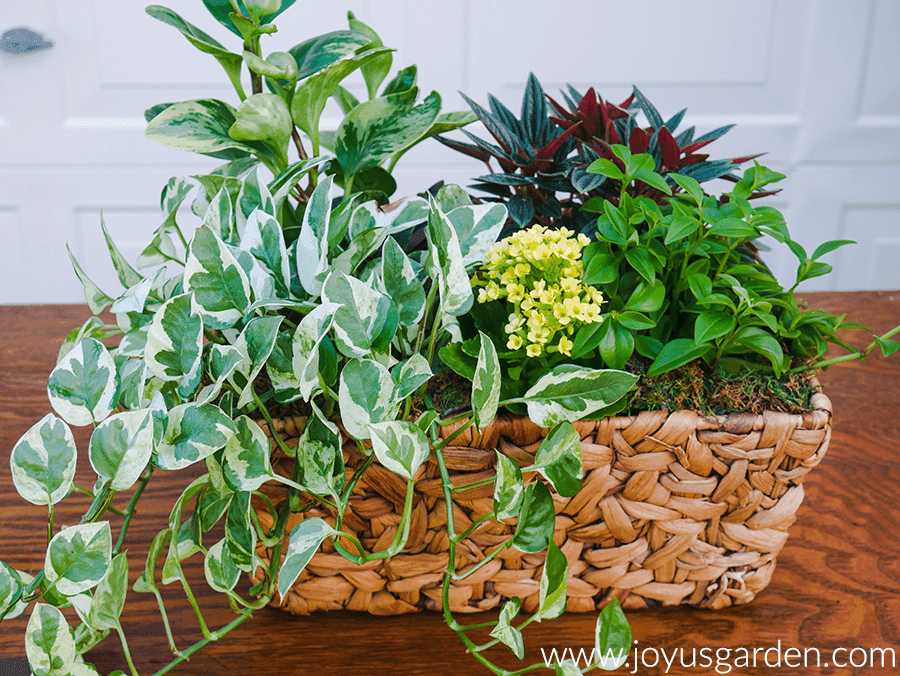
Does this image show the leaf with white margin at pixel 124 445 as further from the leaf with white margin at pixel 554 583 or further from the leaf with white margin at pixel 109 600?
the leaf with white margin at pixel 554 583

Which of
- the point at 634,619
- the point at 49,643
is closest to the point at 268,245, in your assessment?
the point at 49,643

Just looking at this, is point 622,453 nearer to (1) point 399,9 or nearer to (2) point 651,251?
(2) point 651,251

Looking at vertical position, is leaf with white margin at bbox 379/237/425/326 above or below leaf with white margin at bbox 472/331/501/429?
above

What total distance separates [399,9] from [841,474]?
1.62 metres

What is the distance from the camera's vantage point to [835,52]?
188cm

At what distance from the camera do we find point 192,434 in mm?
345

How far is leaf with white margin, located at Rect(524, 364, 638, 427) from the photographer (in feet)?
1.22

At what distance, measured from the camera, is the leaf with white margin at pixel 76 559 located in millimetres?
333

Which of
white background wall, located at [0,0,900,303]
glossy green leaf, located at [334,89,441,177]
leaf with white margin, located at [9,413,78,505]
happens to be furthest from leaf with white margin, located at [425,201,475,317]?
white background wall, located at [0,0,900,303]

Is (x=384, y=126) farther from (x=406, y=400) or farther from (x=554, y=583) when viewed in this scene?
(x=554, y=583)

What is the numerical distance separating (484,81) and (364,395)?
166 centimetres

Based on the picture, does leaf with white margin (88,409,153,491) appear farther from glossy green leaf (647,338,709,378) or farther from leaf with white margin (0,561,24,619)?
glossy green leaf (647,338,709,378)

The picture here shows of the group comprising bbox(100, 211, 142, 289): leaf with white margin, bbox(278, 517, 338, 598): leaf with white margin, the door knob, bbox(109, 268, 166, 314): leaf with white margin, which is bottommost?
bbox(278, 517, 338, 598): leaf with white margin

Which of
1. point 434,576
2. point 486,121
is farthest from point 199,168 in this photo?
point 434,576
